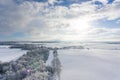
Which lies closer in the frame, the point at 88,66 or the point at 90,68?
the point at 90,68

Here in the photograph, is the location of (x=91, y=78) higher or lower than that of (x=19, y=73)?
lower

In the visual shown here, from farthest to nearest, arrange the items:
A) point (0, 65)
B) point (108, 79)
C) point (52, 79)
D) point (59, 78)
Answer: point (0, 65) → point (108, 79) → point (59, 78) → point (52, 79)

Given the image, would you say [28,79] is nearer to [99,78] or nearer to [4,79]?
[4,79]

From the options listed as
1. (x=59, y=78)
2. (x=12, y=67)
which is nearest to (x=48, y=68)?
(x=59, y=78)

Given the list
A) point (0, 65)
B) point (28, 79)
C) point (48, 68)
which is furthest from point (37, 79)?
point (0, 65)

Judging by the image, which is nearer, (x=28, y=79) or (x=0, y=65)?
(x=28, y=79)

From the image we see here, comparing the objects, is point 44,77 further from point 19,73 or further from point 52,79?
point 19,73

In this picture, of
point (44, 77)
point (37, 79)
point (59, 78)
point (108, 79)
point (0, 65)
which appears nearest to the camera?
point (37, 79)

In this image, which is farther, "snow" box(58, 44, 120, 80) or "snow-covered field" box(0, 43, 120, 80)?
"snow-covered field" box(0, 43, 120, 80)

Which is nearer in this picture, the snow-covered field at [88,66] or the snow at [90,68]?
the snow at [90,68]
